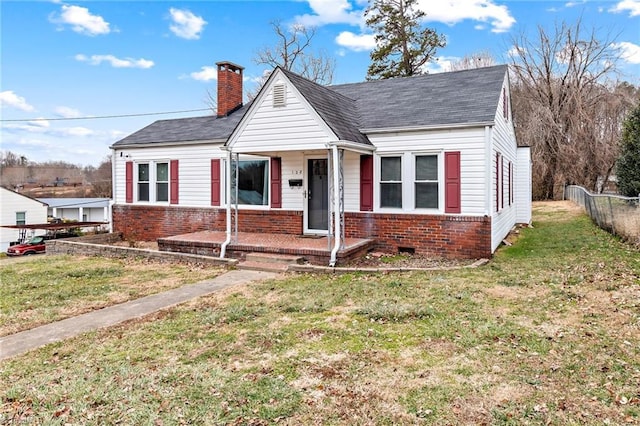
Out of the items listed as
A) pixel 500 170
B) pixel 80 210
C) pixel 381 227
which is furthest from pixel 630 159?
pixel 80 210

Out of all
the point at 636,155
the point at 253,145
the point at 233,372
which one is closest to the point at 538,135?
the point at 636,155

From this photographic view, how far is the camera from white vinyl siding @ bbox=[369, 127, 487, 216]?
31.4 ft

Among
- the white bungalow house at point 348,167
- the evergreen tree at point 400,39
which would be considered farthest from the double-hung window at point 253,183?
the evergreen tree at point 400,39

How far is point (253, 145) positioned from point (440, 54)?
84.5 feet

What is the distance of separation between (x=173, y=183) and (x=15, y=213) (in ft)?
107

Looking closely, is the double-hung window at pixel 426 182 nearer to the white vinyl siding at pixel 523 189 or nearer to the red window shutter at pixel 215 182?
the red window shutter at pixel 215 182

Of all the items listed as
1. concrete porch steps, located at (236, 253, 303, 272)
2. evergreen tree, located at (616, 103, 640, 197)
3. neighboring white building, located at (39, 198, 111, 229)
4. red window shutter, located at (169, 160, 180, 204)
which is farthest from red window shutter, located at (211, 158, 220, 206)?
neighboring white building, located at (39, 198, 111, 229)

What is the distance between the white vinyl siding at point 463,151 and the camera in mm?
9578

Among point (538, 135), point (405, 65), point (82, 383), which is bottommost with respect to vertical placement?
point (82, 383)

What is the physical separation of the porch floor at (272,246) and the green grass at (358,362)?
88.3 inches

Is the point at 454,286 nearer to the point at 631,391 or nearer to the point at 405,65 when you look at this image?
the point at 631,391

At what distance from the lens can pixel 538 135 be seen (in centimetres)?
2919

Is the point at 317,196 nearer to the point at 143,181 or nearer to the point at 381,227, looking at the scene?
the point at 381,227

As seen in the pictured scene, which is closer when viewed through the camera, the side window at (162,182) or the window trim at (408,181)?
the window trim at (408,181)
